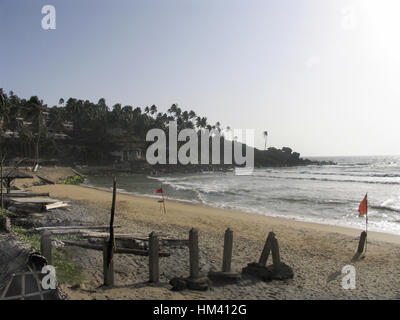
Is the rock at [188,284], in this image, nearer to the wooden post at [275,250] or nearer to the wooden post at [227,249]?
the wooden post at [227,249]

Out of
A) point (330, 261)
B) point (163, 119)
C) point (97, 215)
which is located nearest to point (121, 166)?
point (163, 119)

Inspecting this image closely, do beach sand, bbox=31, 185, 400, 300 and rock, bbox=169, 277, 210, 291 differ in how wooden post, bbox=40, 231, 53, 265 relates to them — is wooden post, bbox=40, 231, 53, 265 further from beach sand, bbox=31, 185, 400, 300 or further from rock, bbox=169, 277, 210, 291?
rock, bbox=169, 277, 210, 291

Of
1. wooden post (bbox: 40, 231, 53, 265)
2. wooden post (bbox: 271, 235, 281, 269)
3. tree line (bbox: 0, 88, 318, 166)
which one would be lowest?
wooden post (bbox: 271, 235, 281, 269)

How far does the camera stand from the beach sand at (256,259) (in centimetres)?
740

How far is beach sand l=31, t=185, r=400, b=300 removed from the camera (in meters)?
7.40

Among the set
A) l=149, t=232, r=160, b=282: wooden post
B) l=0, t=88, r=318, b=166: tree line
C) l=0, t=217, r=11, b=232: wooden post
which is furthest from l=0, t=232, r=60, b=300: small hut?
l=0, t=88, r=318, b=166: tree line

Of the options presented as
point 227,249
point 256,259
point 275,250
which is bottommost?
point 256,259

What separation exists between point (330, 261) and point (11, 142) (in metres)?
71.8

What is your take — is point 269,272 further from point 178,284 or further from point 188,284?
point 178,284

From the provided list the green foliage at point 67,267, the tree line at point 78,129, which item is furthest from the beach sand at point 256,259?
the tree line at point 78,129

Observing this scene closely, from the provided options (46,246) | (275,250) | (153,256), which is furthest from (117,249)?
(275,250)

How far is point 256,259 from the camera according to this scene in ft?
35.5
